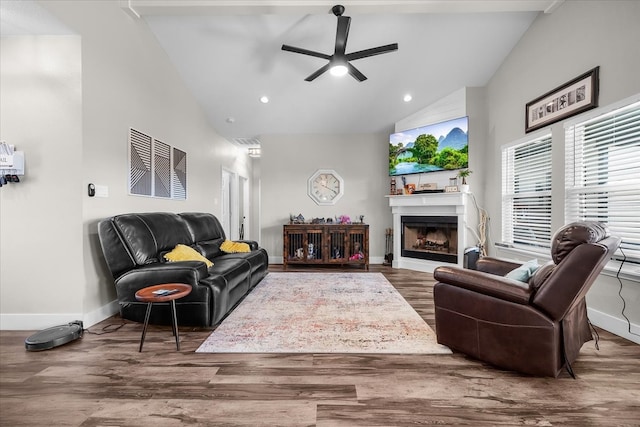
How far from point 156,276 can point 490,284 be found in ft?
8.90

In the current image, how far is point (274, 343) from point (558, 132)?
3726 millimetres

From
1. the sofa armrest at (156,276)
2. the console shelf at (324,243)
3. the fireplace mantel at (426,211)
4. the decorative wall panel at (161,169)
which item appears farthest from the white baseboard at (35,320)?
the fireplace mantel at (426,211)

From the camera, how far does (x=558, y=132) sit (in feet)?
10.3

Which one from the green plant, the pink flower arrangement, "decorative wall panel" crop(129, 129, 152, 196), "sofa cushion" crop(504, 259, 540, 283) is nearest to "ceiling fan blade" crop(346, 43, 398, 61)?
the green plant

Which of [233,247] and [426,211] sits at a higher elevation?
[426,211]

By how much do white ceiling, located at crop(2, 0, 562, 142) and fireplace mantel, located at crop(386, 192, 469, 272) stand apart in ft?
5.38

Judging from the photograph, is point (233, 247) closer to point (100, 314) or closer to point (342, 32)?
point (100, 314)

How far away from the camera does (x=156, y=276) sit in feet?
8.30

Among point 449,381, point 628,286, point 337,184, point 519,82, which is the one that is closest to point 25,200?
point 449,381

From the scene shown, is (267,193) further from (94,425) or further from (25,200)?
(94,425)

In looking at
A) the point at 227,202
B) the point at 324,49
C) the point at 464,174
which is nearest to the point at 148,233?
the point at 324,49

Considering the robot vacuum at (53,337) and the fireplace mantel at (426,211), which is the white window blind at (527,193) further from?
the robot vacuum at (53,337)

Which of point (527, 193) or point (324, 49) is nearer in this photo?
point (527, 193)

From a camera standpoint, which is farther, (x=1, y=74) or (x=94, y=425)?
(x=1, y=74)
